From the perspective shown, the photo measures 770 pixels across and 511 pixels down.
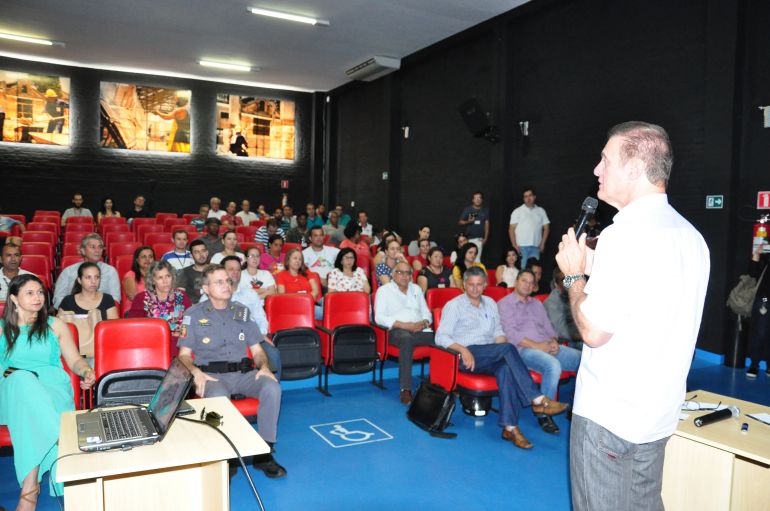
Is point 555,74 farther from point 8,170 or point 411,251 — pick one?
point 8,170

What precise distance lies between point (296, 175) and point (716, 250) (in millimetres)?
10980

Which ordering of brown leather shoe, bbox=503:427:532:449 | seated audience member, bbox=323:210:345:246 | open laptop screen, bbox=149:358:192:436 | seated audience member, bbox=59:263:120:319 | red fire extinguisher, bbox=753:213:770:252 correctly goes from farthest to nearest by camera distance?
1. seated audience member, bbox=323:210:345:246
2. red fire extinguisher, bbox=753:213:770:252
3. seated audience member, bbox=59:263:120:319
4. brown leather shoe, bbox=503:427:532:449
5. open laptop screen, bbox=149:358:192:436

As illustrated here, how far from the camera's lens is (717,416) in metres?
2.69

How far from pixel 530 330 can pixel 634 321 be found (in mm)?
3451

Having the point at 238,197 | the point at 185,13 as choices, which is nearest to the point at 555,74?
the point at 185,13

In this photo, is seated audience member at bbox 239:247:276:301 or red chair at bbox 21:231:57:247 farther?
red chair at bbox 21:231:57:247

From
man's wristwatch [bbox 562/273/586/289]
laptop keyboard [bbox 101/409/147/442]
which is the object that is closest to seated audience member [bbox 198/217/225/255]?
laptop keyboard [bbox 101/409/147/442]

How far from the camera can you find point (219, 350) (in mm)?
3930

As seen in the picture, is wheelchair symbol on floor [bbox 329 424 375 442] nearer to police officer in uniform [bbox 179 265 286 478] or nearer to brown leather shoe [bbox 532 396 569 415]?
police officer in uniform [bbox 179 265 286 478]

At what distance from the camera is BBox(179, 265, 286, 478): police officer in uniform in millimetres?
3656

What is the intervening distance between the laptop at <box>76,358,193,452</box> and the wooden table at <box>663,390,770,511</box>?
2118mm

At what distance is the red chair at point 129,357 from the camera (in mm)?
3414

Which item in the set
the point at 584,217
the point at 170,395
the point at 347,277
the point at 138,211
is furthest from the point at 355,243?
the point at 584,217

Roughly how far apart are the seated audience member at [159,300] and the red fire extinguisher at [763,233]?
5567mm
